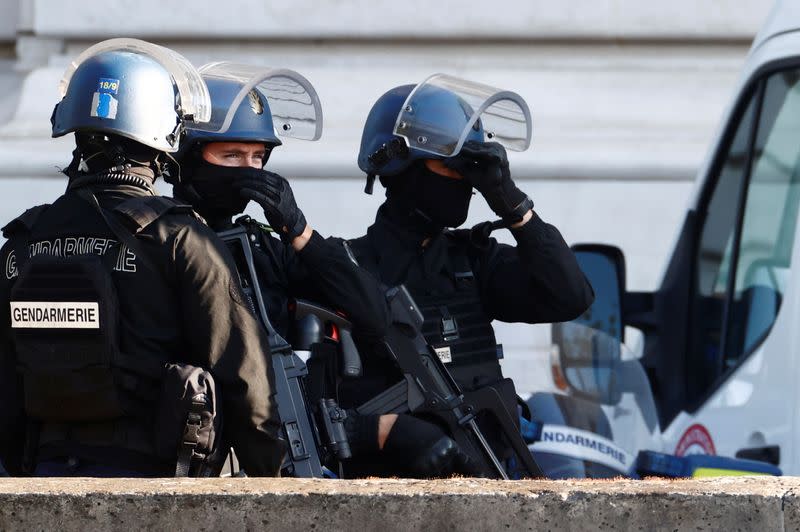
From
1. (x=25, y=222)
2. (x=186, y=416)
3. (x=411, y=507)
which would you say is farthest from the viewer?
(x=25, y=222)

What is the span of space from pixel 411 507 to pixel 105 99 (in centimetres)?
118

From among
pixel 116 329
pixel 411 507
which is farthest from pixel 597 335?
pixel 411 507

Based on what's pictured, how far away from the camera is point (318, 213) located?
9.58 meters

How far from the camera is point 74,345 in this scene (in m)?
3.25

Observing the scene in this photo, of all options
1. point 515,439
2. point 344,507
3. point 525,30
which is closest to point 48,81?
point 525,30

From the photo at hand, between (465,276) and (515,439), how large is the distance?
0.42 metres

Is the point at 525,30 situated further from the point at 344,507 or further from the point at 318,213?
the point at 344,507

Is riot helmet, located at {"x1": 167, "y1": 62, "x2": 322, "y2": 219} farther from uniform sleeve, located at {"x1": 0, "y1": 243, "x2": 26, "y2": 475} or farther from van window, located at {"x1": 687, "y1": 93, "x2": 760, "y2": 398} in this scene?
van window, located at {"x1": 687, "y1": 93, "x2": 760, "y2": 398}

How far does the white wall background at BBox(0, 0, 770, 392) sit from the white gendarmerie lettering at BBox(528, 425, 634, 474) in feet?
16.6

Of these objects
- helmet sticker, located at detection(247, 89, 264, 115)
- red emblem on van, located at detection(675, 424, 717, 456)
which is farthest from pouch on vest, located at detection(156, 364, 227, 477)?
red emblem on van, located at detection(675, 424, 717, 456)

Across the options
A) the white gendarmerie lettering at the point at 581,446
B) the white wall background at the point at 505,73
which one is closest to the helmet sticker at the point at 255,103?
the white gendarmerie lettering at the point at 581,446

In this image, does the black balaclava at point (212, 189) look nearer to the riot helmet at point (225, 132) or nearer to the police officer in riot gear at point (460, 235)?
the riot helmet at point (225, 132)

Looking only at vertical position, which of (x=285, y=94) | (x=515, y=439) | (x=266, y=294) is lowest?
(x=515, y=439)

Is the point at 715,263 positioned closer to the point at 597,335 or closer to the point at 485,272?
the point at 597,335
